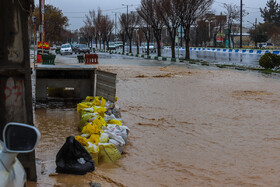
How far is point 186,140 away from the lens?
8.29 meters

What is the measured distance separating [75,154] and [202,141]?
3.31 metres

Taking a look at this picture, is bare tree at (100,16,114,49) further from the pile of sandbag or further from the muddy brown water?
the pile of sandbag

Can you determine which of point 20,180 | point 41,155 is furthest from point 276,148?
point 20,180

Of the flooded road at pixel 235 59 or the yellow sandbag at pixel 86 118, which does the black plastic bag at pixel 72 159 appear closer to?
the yellow sandbag at pixel 86 118

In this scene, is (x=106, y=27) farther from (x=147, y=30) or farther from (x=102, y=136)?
(x=102, y=136)

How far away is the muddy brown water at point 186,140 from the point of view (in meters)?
5.93

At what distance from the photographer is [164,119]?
10.5m

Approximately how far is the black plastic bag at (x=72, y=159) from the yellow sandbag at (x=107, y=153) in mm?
639

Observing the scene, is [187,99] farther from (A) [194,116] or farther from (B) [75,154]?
(B) [75,154]

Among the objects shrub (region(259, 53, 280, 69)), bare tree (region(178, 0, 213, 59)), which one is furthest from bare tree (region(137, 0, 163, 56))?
shrub (region(259, 53, 280, 69))

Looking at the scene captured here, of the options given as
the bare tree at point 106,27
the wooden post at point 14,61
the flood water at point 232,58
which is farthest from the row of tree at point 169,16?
the wooden post at point 14,61

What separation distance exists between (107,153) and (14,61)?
2.11 metres

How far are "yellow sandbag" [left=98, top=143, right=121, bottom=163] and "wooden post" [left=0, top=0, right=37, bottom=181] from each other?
1540 mm

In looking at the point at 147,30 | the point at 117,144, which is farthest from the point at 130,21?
the point at 117,144
